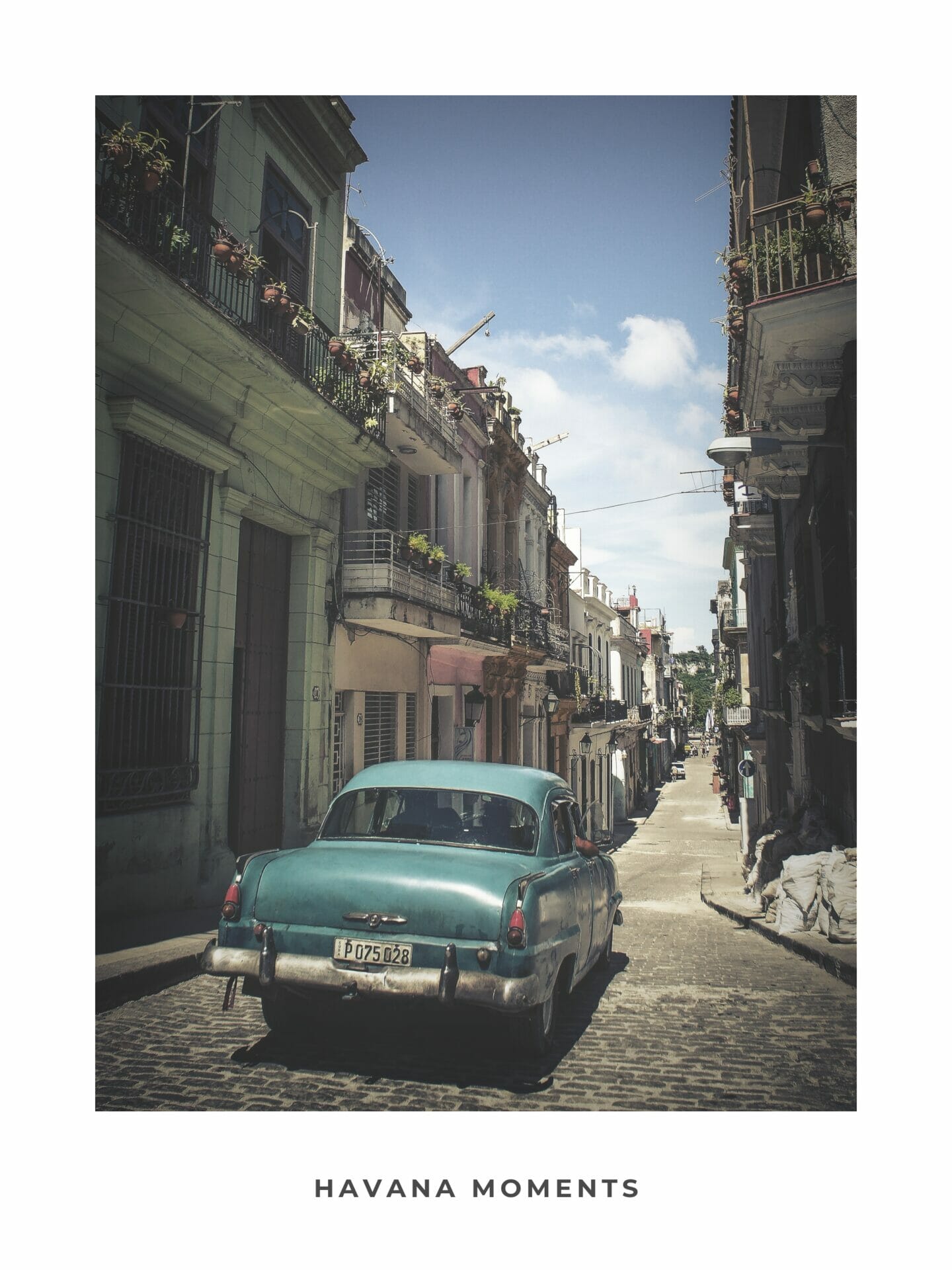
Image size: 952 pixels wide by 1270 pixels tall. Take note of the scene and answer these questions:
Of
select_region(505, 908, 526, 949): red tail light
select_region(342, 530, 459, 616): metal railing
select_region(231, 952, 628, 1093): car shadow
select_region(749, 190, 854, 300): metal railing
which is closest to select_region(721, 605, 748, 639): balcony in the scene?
select_region(342, 530, 459, 616): metal railing

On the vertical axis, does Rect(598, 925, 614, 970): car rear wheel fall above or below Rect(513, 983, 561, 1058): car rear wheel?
below

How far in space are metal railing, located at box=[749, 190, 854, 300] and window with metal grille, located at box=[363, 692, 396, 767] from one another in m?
7.07

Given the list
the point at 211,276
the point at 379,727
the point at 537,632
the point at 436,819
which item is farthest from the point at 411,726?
the point at 436,819

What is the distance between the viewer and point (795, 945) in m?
5.87

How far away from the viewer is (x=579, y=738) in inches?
813

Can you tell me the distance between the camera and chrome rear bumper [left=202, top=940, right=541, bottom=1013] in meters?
3.57

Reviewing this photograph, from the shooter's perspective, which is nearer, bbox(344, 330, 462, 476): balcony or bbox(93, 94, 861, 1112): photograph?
bbox(93, 94, 861, 1112): photograph

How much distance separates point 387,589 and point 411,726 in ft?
8.76

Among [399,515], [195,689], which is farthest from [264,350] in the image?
[399,515]

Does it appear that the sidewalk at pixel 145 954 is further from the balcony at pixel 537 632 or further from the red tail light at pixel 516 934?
the balcony at pixel 537 632

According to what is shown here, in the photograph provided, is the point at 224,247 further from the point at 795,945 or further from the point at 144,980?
the point at 795,945

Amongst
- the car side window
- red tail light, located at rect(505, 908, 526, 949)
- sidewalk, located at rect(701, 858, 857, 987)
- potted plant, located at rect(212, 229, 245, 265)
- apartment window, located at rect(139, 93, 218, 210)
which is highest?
apartment window, located at rect(139, 93, 218, 210)

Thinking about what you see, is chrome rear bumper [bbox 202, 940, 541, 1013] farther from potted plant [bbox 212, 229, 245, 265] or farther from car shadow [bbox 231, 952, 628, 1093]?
potted plant [bbox 212, 229, 245, 265]

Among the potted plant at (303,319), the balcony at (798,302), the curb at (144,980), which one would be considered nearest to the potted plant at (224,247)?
the potted plant at (303,319)
